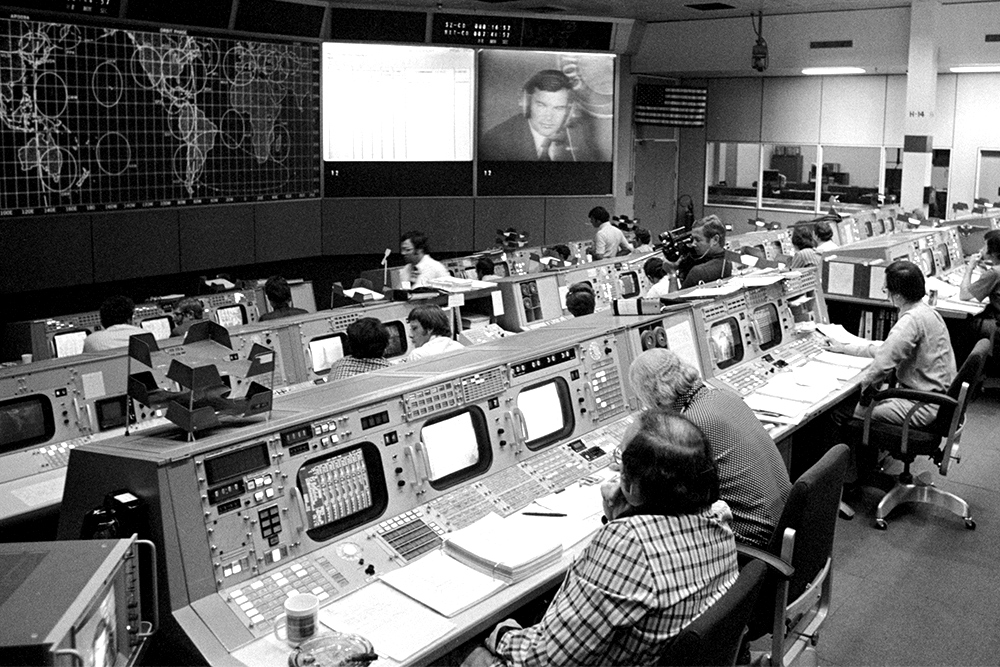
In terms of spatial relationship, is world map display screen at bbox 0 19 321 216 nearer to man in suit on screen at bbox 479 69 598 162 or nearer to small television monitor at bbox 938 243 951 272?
man in suit on screen at bbox 479 69 598 162

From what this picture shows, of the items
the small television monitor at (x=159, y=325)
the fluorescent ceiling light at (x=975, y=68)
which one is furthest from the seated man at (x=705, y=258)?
the fluorescent ceiling light at (x=975, y=68)

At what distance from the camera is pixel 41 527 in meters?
3.34

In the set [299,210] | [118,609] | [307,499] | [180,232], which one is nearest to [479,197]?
[299,210]

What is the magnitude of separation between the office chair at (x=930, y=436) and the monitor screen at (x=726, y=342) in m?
0.65

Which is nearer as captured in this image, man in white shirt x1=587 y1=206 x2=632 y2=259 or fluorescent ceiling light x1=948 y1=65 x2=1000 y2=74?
man in white shirt x1=587 y1=206 x2=632 y2=259

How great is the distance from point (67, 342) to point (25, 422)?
155 cm

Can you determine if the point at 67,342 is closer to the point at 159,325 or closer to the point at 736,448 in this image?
the point at 159,325

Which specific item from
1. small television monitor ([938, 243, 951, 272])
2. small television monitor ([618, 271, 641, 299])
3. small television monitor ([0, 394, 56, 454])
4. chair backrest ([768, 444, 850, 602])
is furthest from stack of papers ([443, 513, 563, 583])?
small television monitor ([938, 243, 951, 272])

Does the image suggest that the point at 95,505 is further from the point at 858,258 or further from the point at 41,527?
the point at 858,258

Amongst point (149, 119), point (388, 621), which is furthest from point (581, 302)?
point (149, 119)

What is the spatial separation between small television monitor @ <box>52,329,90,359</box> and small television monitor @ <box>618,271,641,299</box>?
138 inches

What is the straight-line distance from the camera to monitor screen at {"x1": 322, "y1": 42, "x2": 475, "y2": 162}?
31.1 ft

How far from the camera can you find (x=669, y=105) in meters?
13.0

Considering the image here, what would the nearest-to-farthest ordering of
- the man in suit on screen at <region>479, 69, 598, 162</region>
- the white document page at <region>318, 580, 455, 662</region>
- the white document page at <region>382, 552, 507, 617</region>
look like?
1. the white document page at <region>318, 580, 455, 662</region>
2. the white document page at <region>382, 552, 507, 617</region>
3. the man in suit on screen at <region>479, 69, 598, 162</region>
